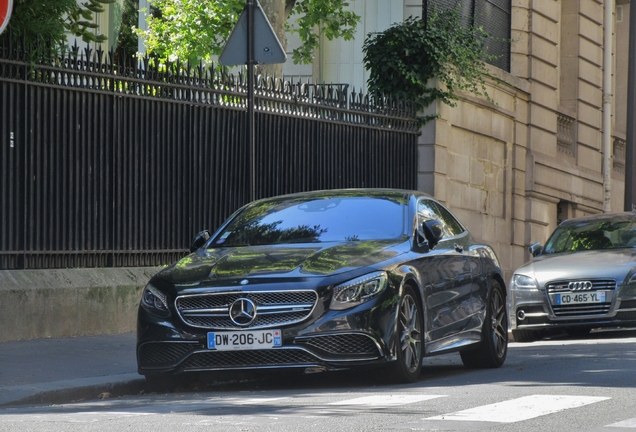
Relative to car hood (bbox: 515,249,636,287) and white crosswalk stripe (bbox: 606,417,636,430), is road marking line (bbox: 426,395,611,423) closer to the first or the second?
white crosswalk stripe (bbox: 606,417,636,430)

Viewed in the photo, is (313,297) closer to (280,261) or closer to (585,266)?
(280,261)

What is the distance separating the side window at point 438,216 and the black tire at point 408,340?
103cm

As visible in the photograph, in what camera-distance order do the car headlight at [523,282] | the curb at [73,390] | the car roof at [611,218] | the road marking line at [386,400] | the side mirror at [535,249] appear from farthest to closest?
the car roof at [611,218] < the side mirror at [535,249] < the car headlight at [523,282] < the curb at [73,390] < the road marking line at [386,400]

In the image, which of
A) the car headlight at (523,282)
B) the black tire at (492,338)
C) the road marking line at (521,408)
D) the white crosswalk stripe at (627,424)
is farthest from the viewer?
the car headlight at (523,282)

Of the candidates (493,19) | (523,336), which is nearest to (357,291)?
(523,336)

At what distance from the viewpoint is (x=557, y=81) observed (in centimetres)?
2867

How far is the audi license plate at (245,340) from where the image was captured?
30.1 ft

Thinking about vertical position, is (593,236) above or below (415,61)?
below

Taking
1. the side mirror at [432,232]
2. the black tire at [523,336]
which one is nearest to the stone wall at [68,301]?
the side mirror at [432,232]

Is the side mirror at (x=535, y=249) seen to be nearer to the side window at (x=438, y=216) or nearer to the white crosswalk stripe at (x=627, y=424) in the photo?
the side window at (x=438, y=216)

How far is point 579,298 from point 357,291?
6150 millimetres

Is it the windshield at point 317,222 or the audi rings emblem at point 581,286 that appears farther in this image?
the audi rings emblem at point 581,286

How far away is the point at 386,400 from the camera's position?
27.7 ft

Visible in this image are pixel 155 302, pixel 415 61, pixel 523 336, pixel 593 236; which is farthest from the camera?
pixel 415 61
